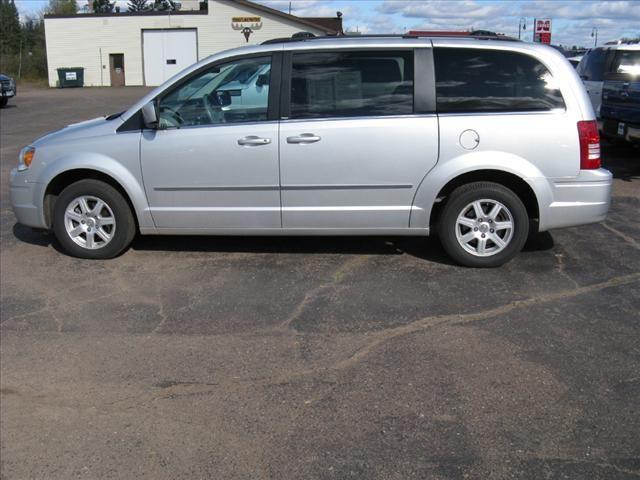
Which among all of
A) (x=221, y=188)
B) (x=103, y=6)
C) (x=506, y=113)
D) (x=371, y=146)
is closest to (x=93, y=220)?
(x=221, y=188)

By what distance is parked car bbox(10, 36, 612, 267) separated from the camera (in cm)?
563

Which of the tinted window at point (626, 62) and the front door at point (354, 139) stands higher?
the tinted window at point (626, 62)

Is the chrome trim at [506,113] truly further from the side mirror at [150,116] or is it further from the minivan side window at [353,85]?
the side mirror at [150,116]

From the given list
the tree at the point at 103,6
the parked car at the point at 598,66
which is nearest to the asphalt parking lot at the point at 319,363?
the parked car at the point at 598,66

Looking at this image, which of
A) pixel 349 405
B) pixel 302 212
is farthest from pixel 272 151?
pixel 349 405

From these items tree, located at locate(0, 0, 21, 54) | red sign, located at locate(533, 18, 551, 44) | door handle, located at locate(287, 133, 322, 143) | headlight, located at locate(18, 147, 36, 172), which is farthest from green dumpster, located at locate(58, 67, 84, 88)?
door handle, located at locate(287, 133, 322, 143)

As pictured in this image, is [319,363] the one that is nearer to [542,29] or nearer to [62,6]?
[542,29]

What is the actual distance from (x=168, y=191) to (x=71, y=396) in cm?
248

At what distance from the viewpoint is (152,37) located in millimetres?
42750

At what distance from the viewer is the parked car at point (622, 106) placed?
9.52 meters

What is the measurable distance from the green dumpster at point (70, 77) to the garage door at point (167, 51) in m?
4.11

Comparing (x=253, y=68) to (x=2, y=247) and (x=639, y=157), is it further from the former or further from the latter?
(x=639, y=157)

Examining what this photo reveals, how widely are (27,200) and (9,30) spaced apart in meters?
57.0

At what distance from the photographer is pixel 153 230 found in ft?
20.1
